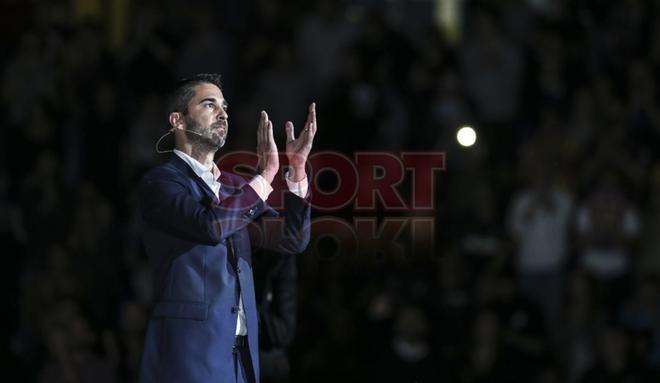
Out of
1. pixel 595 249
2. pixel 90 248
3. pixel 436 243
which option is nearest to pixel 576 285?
pixel 595 249

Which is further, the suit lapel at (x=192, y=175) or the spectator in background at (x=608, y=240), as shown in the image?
the spectator in background at (x=608, y=240)

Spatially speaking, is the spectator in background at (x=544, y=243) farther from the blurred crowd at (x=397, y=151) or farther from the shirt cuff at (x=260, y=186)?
the shirt cuff at (x=260, y=186)

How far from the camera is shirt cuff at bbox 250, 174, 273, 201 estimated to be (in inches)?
216

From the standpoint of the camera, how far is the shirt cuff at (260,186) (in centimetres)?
548

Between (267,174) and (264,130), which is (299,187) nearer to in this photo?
(267,174)

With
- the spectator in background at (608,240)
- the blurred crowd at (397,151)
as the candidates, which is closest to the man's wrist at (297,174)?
the blurred crowd at (397,151)

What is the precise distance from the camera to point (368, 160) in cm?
997

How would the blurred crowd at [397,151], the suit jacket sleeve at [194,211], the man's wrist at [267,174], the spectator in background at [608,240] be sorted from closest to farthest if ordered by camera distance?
1. the suit jacket sleeve at [194,211]
2. the man's wrist at [267,174]
3. the blurred crowd at [397,151]
4. the spectator in background at [608,240]

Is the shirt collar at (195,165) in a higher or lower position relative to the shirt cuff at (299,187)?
higher

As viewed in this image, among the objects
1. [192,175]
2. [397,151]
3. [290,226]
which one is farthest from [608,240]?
[192,175]

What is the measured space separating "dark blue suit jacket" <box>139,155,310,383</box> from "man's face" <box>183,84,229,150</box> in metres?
0.15

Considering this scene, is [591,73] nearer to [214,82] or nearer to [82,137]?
[82,137]

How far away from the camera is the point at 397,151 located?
38.9ft

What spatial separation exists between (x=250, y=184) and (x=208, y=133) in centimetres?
26
